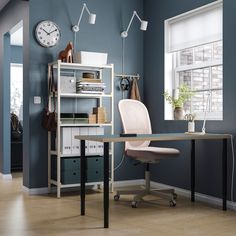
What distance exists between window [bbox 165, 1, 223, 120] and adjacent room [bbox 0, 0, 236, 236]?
0.01m

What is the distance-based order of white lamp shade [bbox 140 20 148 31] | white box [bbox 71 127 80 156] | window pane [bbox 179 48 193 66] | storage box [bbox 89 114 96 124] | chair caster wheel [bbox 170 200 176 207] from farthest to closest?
white lamp shade [bbox 140 20 148 31] → window pane [bbox 179 48 193 66] → storage box [bbox 89 114 96 124] → white box [bbox 71 127 80 156] → chair caster wheel [bbox 170 200 176 207]

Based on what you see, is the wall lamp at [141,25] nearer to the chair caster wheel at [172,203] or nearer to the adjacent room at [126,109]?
the adjacent room at [126,109]

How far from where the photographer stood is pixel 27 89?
194 inches

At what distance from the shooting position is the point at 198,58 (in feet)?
15.9

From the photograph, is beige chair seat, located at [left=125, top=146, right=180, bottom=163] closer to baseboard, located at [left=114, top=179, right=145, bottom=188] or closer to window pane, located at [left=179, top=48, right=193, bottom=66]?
baseboard, located at [left=114, top=179, right=145, bottom=188]

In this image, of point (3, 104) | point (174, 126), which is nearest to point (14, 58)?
point (3, 104)

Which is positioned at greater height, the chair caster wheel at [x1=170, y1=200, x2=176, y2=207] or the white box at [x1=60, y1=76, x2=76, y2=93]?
the white box at [x1=60, y1=76, x2=76, y2=93]

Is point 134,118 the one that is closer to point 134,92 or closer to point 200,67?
point 134,92

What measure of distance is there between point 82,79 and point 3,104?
200cm

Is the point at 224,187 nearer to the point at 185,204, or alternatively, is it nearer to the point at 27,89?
the point at 185,204

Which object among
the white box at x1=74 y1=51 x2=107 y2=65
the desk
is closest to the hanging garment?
the white box at x1=74 y1=51 x2=107 y2=65

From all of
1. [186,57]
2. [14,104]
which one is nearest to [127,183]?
[186,57]

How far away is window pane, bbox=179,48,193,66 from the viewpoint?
501 cm

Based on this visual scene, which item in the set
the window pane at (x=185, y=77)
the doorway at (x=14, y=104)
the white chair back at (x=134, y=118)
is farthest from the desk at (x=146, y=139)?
the doorway at (x=14, y=104)
